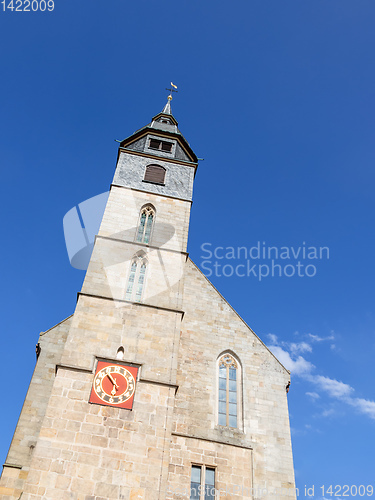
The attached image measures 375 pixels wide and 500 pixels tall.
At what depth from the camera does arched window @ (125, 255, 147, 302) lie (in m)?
17.5

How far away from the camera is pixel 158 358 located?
1573 centimetres

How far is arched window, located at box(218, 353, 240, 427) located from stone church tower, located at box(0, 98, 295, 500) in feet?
0.14

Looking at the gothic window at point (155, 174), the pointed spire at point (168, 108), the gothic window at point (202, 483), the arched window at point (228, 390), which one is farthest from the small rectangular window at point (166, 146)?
the gothic window at point (202, 483)

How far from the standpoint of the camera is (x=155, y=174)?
23250 millimetres

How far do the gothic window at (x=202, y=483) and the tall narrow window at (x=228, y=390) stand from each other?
5.81ft

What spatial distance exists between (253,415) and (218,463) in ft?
7.35

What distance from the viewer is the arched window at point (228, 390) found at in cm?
1595

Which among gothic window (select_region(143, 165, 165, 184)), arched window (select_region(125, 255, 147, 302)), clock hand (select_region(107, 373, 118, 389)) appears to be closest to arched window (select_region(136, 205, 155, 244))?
arched window (select_region(125, 255, 147, 302))

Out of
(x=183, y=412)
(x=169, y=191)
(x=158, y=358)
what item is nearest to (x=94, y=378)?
(x=158, y=358)

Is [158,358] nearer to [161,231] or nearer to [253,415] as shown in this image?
[253,415]

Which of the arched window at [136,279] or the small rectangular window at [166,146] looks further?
the small rectangular window at [166,146]

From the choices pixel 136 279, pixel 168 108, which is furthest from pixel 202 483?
pixel 168 108

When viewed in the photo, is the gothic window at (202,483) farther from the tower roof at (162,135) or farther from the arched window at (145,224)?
the tower roof at (162,135)

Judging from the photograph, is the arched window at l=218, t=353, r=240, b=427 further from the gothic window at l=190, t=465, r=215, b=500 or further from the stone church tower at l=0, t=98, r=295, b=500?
the gothic window at l=190, t=465, r=215, b=500
